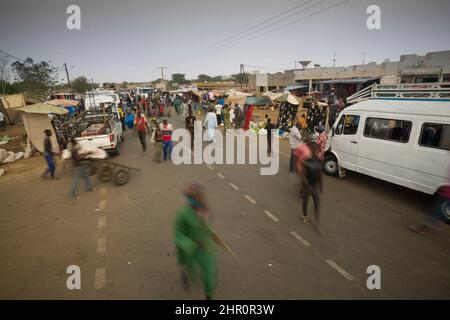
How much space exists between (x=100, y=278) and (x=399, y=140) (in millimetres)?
7008

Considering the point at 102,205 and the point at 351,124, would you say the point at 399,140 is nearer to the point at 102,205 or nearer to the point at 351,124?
the point at 351,124

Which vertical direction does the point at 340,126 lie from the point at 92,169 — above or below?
above

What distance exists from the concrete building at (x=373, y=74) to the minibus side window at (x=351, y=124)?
20.1 meters

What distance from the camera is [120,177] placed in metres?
7.72

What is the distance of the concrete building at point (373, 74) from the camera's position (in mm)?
24969

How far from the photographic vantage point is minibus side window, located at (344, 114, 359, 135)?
7359 millimetres

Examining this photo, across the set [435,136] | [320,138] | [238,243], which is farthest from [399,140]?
[238,243]

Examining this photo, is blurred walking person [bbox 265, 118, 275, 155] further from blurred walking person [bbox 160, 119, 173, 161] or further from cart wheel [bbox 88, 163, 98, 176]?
cart wheel [bbox 88, 163, 98, 176]

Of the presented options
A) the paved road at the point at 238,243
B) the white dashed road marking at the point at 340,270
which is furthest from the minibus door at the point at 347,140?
the white dashed road marking at the point at 340,270

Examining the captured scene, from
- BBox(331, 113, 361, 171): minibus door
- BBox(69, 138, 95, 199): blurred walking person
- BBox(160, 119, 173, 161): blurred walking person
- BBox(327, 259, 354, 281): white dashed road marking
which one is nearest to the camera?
BBox(327, 259, 354, 281): white dashed road marking

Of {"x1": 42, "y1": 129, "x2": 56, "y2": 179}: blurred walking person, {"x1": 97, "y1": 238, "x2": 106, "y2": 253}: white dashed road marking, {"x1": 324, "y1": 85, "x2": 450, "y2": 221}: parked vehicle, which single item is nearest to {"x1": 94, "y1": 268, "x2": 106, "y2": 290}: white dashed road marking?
{"x1": 97, "y1": 238, "x2": 106, "y2": 253}: white dashed road marking

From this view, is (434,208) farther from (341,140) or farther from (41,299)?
(41,299)

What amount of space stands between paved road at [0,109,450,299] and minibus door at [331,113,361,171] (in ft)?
2.24

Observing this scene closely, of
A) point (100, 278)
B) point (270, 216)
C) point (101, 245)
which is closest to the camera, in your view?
point (100, 278)
